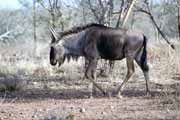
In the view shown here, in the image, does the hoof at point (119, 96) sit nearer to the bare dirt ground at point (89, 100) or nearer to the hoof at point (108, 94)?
the bare dirt ground at point (89, 100)

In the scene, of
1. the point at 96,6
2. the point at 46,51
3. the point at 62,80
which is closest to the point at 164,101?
the point at 62,80

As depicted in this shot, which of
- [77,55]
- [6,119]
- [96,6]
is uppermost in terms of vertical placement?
[96,6]

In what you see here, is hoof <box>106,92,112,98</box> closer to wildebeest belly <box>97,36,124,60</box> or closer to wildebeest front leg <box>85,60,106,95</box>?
wildebeest front leg <box>85,60,106,95</box>

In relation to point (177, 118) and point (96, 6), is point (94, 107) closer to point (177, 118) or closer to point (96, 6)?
point (177, 118)

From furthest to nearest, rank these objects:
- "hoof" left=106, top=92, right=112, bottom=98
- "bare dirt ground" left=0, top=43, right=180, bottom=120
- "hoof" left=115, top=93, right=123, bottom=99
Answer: "hoof" left=106, top=92, right=112, bottom=98 < "hoof" left=115, top=93, right=123, bottom=99 < "bare dirt ground" left=0, top=43, right=180, bottom=120

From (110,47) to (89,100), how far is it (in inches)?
73.9

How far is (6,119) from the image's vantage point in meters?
11.3

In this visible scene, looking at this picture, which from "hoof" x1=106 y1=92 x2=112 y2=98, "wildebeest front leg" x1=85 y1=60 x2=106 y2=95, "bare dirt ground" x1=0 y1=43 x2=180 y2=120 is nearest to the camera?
"bare dirt ground" x1=0 y1=43 x2=180 y2=120

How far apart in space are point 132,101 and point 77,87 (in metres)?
3.74

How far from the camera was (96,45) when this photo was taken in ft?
49.4

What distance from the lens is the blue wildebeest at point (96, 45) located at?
1502cm

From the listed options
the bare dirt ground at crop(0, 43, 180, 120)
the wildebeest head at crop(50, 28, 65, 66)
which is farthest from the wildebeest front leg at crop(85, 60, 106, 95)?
the wildebeest head at crop(50, 28, 65, 66)

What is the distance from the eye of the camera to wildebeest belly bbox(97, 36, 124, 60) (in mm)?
15055

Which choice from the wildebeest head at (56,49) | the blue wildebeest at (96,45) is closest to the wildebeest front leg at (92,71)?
the blue wildebeest at (96,45)
